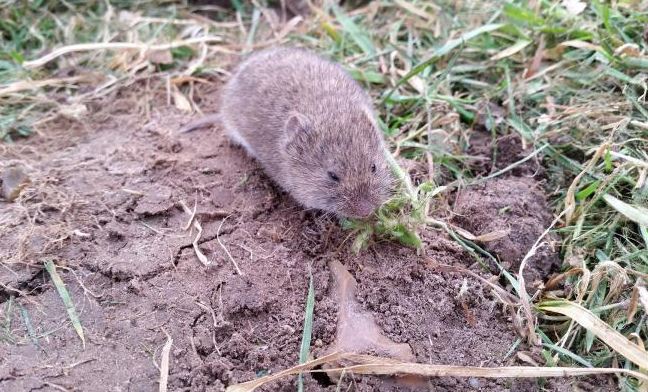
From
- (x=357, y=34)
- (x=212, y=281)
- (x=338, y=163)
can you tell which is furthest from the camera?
(x=357, y=34)

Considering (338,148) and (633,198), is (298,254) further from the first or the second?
(633,198)

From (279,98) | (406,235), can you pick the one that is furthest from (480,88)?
(406,235)

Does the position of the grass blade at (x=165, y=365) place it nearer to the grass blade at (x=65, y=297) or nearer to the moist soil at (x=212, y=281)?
the moist soil at (x=212, y=281)

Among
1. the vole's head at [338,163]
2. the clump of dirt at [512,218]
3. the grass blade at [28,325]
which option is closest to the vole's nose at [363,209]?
the vole's head at [338,163]

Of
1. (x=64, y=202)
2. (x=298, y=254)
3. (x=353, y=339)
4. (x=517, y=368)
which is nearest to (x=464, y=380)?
(x=517, y=368)

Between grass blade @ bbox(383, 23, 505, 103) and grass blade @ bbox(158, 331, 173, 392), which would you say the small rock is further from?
grass blade @ bbox(383, 23, 505, 103)

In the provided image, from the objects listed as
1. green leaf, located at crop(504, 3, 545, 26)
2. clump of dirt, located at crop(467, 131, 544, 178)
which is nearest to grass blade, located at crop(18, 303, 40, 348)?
clump of dirt, located at crop(467, 131, 544, 178)

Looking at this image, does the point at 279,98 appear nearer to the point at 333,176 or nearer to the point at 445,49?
the point at 333,176
